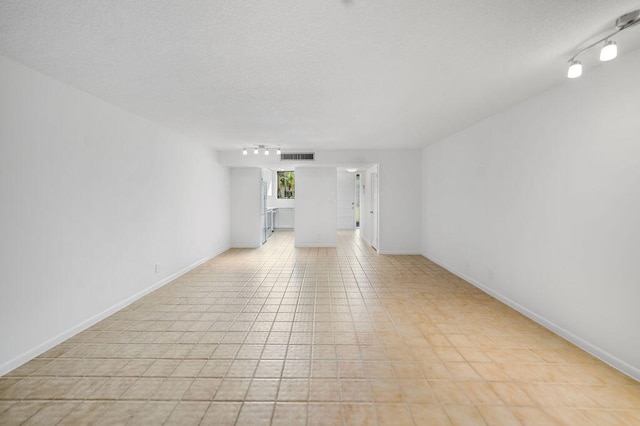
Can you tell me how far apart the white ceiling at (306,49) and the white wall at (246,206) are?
13.0ft

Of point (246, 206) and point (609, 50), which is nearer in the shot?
point (609, 50)

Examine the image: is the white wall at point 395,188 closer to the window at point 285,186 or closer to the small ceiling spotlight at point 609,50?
the small ceiling spotlight at point 609,50

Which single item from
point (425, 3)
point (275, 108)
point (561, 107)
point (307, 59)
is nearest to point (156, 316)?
point (275, 108)

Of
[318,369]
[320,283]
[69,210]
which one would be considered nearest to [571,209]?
[318,369]

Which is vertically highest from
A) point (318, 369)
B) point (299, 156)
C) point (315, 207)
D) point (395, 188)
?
point (299, 156)

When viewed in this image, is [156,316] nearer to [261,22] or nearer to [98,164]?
[98,164]

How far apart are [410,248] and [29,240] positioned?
6.41 metres

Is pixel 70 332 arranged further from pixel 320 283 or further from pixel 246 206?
pixel 246 206

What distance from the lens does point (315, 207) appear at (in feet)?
26.1

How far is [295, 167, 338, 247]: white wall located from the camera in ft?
26.1

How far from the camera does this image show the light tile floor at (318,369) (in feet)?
5.92

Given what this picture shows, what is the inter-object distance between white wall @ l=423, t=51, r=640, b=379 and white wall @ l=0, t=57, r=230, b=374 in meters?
4.80

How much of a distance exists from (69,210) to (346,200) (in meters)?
9.83

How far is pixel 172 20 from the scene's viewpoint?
175 cm
